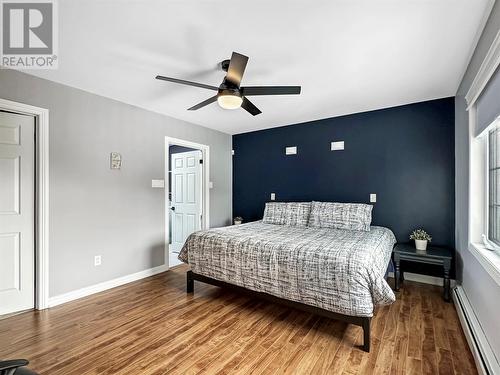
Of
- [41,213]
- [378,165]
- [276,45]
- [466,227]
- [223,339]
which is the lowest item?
[223,339]

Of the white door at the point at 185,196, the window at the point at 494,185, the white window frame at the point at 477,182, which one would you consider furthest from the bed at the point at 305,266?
the white door at the point at 185,196

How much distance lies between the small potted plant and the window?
40.0 inches

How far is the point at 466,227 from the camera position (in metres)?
2.53

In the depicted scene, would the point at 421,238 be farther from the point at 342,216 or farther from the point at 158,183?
the point at 158,183

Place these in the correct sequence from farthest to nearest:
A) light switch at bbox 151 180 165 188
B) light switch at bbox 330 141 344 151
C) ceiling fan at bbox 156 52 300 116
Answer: light switch at bbox 330 141 344 151
light switch at bbox 151 180 165 188
ceiling fan at bbox 156 52 300 116

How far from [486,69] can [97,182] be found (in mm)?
3887

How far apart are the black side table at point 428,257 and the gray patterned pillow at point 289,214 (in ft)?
4.15

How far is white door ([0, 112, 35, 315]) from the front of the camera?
2.47 meters

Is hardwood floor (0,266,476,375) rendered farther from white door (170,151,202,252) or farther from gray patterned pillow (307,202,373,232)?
white door (170,151,202,252)

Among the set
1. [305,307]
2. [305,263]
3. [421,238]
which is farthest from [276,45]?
[421,238]

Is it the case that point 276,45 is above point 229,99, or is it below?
above

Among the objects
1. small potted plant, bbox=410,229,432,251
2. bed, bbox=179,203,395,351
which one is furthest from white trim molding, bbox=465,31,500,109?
small potted plant, bbox=410,229,432,251

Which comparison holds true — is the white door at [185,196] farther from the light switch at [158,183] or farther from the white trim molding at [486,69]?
the white trim molding at [486,69]

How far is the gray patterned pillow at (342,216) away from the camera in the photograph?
11.2ft
